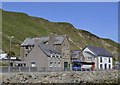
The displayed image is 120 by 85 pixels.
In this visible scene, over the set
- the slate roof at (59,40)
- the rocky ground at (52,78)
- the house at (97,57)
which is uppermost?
the slate roof at (59,40)

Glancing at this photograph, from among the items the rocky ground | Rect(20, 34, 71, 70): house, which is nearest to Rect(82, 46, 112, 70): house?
Rect(20, 34, 71, 70): house

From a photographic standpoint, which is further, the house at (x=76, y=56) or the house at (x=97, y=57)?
the house at (x=97, y=57)

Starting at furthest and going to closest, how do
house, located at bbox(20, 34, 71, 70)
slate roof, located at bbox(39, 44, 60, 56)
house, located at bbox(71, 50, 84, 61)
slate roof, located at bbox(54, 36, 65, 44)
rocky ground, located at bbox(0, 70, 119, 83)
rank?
house, located at bbox(71, 50, 84, 61)
slate roof, located at bbox(54, 36, 65, 44)
house, located at bbox(20, 34, 71, 70)
slate roof, located at bbox(39, 44, 60, 56)
rocky ground, located at bbox(0, 70, 119, 83)

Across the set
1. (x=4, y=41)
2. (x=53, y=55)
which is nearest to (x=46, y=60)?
(x=53, y=55)

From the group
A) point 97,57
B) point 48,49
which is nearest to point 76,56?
point 97,57

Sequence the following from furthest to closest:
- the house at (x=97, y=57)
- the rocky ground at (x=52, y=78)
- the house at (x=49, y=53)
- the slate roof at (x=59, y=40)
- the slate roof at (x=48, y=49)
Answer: the house at (x=97, y=57), the slate roof at (x=59, y=40), the house at (x=49, y=53), the slate roof at (x=48, y=49), the rocky ground at (x=52, y=78)

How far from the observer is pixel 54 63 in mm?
80188

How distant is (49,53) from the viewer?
78062mm

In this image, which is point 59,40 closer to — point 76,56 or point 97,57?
point 76,56

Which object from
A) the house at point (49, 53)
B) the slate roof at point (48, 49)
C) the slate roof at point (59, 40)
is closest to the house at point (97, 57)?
the house at point (49, 53)

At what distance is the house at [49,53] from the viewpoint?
253ft

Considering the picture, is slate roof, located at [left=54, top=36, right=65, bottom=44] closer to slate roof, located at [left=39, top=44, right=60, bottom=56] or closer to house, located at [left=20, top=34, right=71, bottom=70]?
house, located at [left=20, top=34, right=71, bottom=70]

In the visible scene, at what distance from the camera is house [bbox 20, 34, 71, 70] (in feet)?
253

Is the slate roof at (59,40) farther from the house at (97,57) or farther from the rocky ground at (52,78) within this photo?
the rocky ground at (52,78)
